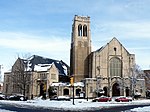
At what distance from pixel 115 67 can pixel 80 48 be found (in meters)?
13.1

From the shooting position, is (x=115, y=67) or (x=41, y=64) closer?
(x=115, y=67)

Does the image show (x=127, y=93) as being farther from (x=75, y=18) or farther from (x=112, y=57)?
(x=75, y=18)

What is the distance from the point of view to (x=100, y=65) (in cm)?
8744

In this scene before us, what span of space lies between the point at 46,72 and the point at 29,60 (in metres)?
8.95

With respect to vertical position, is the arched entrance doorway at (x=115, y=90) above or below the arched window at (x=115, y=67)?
below

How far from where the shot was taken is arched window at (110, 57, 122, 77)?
88.2 meters

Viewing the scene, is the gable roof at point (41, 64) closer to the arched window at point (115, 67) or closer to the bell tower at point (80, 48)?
the bell tower at point (80, 48)

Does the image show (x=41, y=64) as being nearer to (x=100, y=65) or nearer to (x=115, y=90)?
(x=100, y=65)

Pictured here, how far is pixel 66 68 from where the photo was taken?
104 m

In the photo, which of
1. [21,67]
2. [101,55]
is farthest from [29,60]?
[101,55]

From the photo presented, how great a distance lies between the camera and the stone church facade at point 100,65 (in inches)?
3297

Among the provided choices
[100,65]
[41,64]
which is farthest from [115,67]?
[41,64]

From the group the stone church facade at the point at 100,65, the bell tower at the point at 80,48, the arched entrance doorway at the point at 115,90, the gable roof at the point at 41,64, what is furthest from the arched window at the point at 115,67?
the gable roof at the point at 41,64

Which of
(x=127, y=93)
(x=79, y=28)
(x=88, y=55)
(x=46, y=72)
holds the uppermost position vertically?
(x=79, y=28)
